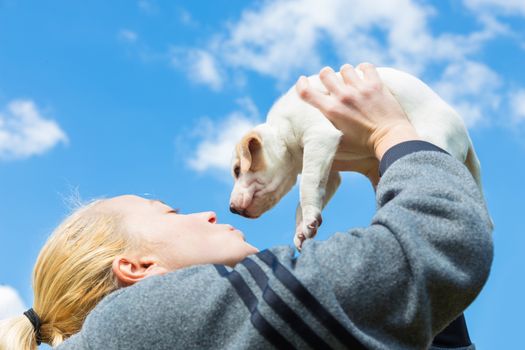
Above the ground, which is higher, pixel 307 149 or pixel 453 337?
pixel 307 149

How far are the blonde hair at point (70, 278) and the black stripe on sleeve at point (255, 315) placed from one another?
1.49 ft

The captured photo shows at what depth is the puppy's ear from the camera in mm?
2664

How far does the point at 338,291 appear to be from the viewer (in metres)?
1.04

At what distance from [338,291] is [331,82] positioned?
85cm

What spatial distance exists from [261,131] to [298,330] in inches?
68.6

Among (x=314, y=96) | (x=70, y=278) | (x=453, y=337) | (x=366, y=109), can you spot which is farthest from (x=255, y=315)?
(x=453, y=337)

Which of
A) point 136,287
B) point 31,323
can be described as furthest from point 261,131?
point 136,287

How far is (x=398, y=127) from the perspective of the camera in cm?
148

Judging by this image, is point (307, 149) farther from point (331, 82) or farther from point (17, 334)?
point (17, 334)

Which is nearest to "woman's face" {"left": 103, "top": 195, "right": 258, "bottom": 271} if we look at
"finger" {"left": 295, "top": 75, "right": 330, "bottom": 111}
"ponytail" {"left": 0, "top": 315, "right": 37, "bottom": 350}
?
"ponytail" {"left": 0, "top": 315, "right": 37, "bottom": 350}

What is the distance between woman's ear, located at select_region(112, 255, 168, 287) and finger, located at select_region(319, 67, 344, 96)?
0.67 meters

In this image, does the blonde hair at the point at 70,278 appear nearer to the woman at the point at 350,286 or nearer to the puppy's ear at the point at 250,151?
the woman at the point at 350,286

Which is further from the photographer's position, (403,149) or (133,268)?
(133,268)

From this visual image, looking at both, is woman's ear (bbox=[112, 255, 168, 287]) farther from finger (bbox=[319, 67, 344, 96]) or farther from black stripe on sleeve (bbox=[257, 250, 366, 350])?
finger (bbox=[319, 67, 344, 96])
